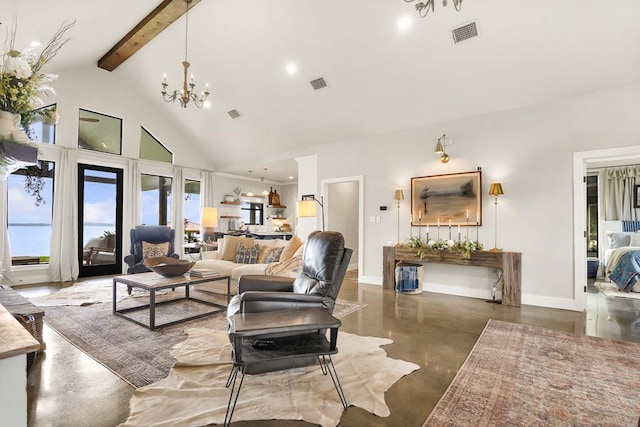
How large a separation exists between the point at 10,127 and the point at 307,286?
2026 mm

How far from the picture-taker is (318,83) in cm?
543

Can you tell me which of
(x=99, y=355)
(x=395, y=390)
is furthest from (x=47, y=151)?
(x=395, y=390)

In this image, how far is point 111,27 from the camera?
5.15 m

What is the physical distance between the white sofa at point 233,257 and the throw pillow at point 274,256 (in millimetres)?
77

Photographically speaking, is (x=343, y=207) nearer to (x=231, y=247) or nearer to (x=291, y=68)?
(x=231, y=247)

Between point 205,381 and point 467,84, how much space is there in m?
4.87

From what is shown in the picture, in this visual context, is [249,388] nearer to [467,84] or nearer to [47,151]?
[467,84]

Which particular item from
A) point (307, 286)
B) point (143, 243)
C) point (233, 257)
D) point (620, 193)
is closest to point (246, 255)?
point (233, 257)

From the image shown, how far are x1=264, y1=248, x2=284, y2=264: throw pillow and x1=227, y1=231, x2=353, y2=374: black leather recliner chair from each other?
1.77 m

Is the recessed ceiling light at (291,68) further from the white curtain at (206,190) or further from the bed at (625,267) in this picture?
the bed at (625,267)

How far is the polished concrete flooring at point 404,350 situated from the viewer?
192 cm

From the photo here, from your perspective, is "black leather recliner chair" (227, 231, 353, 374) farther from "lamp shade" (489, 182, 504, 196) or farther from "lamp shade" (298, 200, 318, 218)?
"lamp shade" (489, 182, 504, 196)

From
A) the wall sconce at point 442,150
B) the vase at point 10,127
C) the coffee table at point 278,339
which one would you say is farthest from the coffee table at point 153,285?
the wall sconce at point 442,150

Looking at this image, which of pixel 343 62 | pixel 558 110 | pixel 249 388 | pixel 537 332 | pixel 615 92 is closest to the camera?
pixel 249 388
